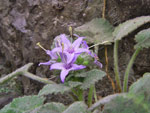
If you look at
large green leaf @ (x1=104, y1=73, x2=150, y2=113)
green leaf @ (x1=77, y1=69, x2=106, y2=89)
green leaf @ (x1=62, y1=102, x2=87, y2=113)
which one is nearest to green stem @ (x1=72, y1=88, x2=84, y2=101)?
green leaf @ (x1=77, y1=69, x2=106, y2=89)

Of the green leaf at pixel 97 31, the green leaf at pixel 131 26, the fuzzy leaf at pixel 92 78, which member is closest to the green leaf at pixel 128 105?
the fuzzy leaf at pixel 92 78

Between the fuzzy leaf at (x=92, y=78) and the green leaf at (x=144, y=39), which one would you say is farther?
the green leaf at (x=144, y=39)

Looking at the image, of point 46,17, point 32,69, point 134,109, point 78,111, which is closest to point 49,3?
point 46,17

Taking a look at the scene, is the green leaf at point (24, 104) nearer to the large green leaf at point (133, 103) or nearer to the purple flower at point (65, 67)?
the purple flower at point (65, 67)

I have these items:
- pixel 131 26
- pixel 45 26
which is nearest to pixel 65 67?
pixel 131 26

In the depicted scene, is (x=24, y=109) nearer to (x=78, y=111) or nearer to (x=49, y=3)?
(x=78, y=111)

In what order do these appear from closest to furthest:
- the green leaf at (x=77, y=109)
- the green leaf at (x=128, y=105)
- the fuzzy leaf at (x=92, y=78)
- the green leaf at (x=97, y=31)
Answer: the green leaf at (x=128, y=105)
the green leaf at (x=77, y=109)
the fuzzy leaf at (x=92, y=78)
the green leaf at (x=97, y=31)
